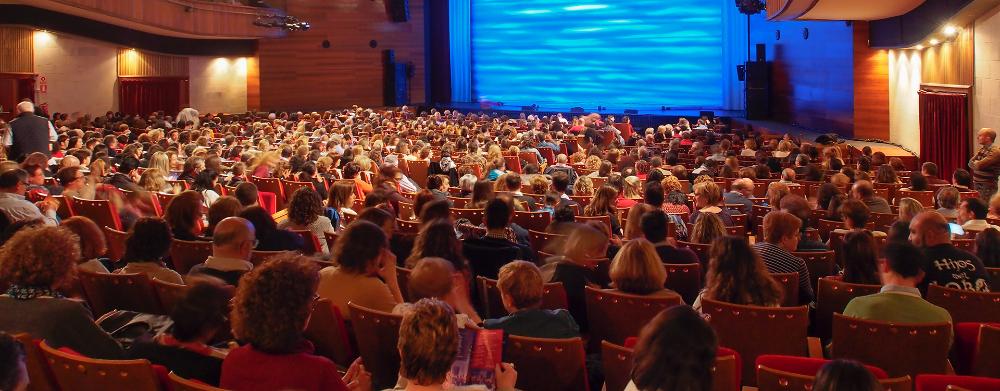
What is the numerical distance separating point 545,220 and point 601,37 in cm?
2109

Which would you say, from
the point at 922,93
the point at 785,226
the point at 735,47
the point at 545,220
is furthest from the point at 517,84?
the point at 785,226

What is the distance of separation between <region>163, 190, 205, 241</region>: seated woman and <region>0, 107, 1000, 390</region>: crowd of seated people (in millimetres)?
14

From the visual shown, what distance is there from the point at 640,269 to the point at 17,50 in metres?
17.6

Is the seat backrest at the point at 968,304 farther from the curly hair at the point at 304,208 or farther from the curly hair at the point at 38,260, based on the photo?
the curly hair at the point at 304,208

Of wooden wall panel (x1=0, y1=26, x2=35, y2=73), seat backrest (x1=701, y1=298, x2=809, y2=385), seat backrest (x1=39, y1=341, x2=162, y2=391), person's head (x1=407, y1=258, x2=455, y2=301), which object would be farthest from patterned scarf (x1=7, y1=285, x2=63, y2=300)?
wooden wall panel (x1=0, y1=26, x2=35, y2=73)

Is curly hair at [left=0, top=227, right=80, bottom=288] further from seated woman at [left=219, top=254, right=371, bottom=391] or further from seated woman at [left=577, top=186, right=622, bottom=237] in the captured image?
seated woman at [left=577, top=186, right=622, bottom=237]

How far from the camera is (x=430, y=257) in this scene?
484 cm

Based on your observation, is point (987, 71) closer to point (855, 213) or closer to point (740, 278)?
point (855, 213)

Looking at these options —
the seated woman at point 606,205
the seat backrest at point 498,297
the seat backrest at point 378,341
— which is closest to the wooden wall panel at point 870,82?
the seated woman at point 606,205

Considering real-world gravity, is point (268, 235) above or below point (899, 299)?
above

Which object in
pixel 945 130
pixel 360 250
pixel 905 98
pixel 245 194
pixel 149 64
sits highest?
pixel 149 64

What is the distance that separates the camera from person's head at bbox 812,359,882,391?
270 cm

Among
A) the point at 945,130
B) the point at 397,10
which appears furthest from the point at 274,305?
the point at 397,10

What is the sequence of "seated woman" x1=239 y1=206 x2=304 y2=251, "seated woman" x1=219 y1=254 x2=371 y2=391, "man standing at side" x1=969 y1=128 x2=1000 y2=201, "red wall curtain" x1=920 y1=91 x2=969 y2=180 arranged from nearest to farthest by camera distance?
"seated woman" x1=219 y1=254 x2=371 y2=391
"seated woman" x1=239 y1=206 x2=304 y2=251
"man standing at side" x1=969 y1=128 x2=1000 y2=201
"red wall curtain" x1=920 y1=91 x2=969 y2=180
